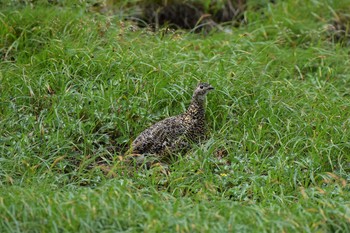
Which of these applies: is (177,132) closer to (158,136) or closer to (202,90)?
(158,136)

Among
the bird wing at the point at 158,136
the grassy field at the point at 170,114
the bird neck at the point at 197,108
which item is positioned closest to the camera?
the grassy field at the point at 170,114

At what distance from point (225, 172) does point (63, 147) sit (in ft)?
4.53

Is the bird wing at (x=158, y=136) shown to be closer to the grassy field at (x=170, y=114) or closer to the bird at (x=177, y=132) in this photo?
the bird at (x=177, y=132)

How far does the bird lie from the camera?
747cm

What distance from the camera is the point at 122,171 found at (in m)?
6.90

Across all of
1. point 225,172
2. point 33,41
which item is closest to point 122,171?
point 225,172

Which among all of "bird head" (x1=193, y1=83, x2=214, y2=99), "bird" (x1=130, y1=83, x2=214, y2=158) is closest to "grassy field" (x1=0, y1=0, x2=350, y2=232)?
"bird" (x1=130, y1=83, x2=214, y2=158)

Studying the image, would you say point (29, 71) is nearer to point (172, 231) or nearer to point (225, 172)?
point (225, 172)

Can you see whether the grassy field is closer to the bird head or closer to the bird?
the bird

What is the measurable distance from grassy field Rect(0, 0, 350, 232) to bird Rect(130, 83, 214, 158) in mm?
150

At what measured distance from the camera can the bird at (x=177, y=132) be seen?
7.47 m

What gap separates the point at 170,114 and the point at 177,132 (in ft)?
1.72

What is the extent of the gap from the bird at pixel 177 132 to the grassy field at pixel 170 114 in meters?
0.15

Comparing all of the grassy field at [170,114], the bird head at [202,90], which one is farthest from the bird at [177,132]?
the grassy field at [170,114]
